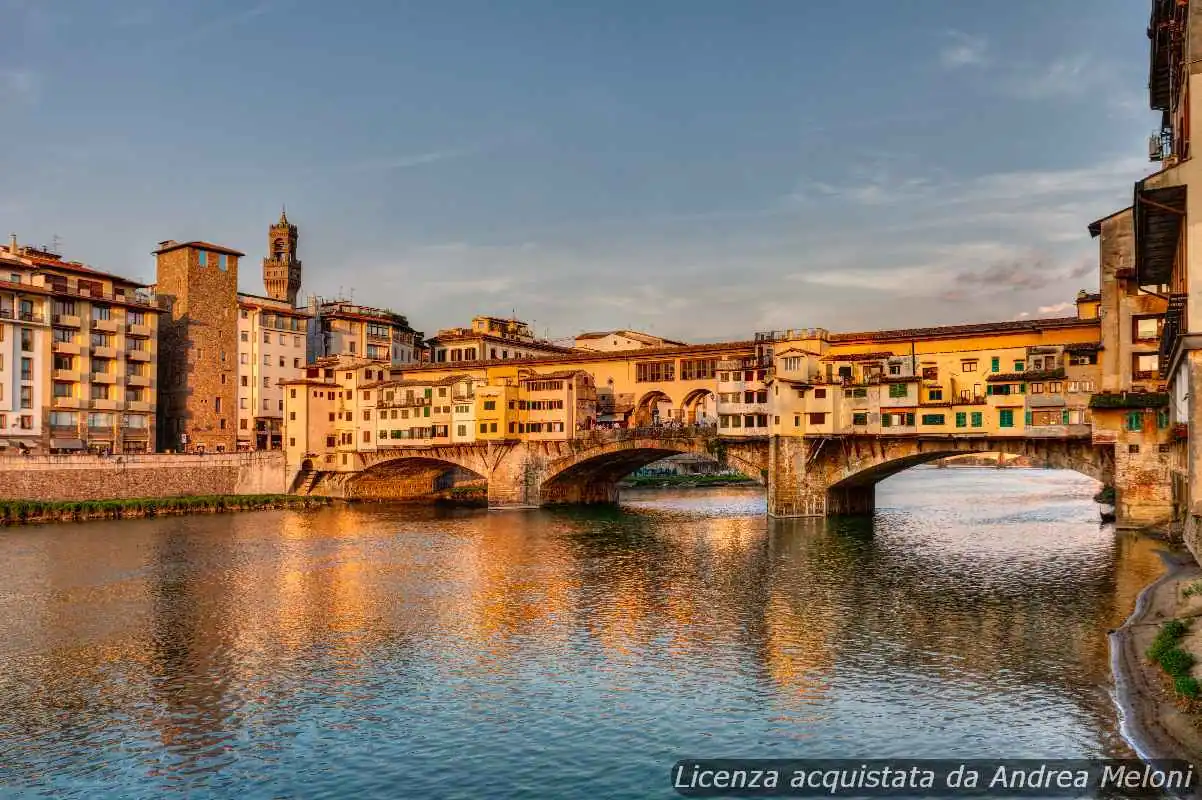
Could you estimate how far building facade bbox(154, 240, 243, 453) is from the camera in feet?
326

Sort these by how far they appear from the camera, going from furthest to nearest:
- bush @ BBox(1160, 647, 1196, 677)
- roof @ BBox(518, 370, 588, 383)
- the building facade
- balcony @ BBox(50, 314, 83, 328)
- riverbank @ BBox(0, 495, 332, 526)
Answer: the building facade, balcony @ BBox(50, 314, 83, 328), roof @ BBox(518, 370, 588, 383), riverbank @ BBox(0, 495, 332, 526), bush @ BBox(1160, 647, 1196, 677)

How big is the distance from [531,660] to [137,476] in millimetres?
65636

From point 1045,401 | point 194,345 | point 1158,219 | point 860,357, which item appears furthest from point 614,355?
point 1158,219

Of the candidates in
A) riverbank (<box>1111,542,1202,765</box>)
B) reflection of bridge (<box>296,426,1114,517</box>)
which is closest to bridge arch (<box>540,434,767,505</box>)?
reflection of bridge (<box>296,426,1114,517</box>)

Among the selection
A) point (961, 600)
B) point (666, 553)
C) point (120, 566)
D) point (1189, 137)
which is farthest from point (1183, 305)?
point (120, 566)

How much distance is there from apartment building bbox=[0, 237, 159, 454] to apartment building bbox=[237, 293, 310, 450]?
1134 centimetres

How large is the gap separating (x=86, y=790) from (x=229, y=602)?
20.8m

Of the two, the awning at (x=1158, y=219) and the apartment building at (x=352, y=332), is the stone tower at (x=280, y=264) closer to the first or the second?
the apartment building at (x=352, y=332)

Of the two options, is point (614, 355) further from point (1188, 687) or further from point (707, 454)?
point (1188, 687)

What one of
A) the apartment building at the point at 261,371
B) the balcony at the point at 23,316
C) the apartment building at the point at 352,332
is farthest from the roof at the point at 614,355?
the balcony at the point at 23,316

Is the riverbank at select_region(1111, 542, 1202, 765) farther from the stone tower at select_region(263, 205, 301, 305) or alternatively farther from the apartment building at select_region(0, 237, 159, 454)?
the stone tower at select_region(263, 205, 301, 305)

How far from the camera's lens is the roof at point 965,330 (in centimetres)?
6116

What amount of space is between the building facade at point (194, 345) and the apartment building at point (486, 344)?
2291cm

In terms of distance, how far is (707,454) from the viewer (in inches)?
2926
